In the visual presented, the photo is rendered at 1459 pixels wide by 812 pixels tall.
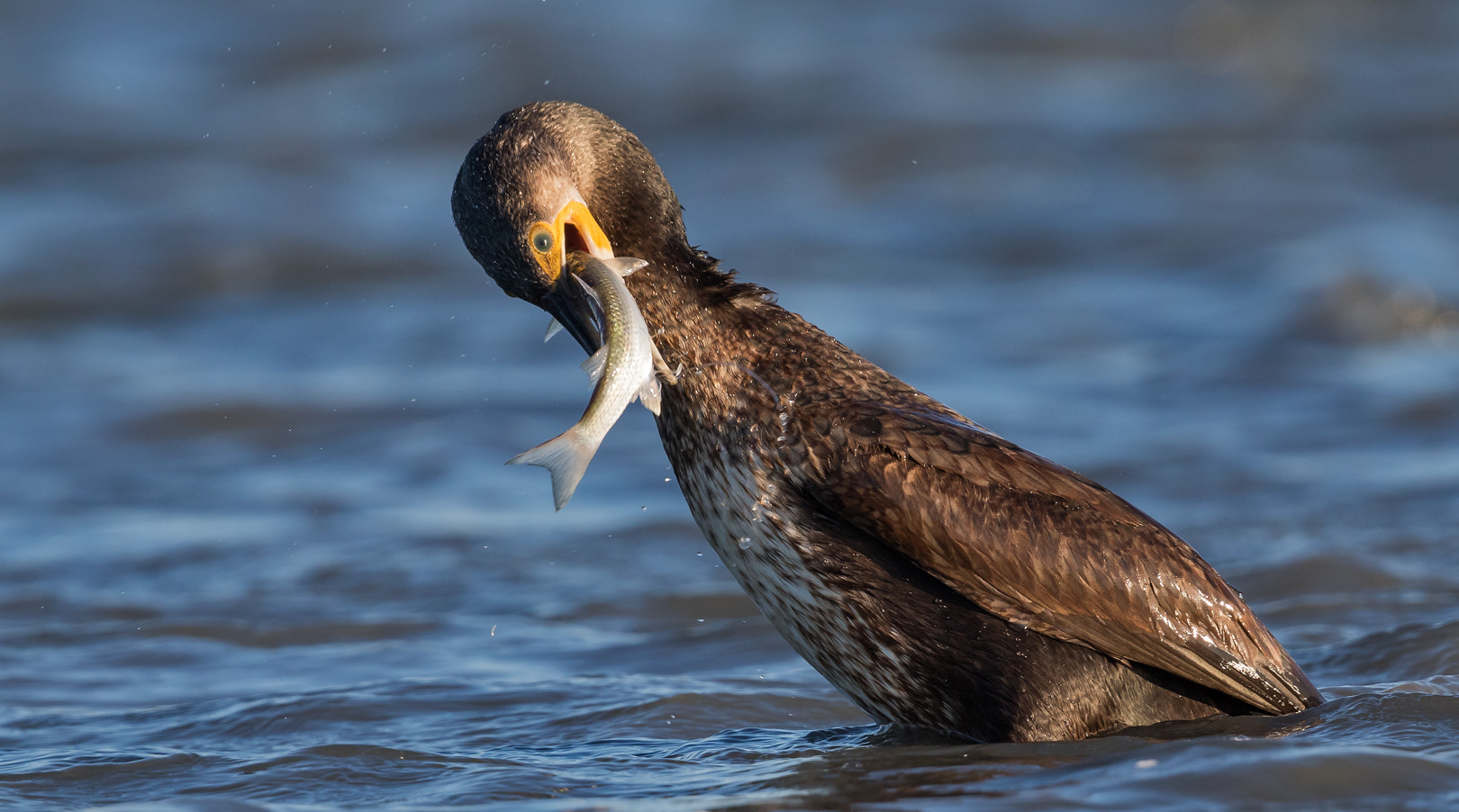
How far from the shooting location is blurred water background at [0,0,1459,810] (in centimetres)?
482

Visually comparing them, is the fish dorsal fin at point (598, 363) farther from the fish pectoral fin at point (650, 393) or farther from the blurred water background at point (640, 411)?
the blurred water background at point (640, 411)

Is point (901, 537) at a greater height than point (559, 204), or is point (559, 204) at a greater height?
point (559, 204)

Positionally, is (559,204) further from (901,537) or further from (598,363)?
(901,537)

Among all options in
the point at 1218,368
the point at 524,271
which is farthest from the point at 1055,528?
the point at 1218,368

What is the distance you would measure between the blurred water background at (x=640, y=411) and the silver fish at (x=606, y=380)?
2.76ft

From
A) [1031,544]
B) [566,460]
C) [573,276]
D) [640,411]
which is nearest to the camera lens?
[566,460]

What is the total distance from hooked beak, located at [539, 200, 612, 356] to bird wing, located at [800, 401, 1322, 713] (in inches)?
23.4

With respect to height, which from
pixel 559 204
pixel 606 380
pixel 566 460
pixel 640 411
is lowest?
pixel 566 460

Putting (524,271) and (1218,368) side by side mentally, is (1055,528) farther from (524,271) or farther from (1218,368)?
(1218,368)

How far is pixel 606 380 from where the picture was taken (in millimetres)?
4082

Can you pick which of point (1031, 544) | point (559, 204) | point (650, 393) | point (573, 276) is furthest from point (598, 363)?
point (1031, 544)

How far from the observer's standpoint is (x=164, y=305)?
12.0 m

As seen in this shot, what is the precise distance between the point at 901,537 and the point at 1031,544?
12.7 inches

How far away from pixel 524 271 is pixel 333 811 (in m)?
1.41
